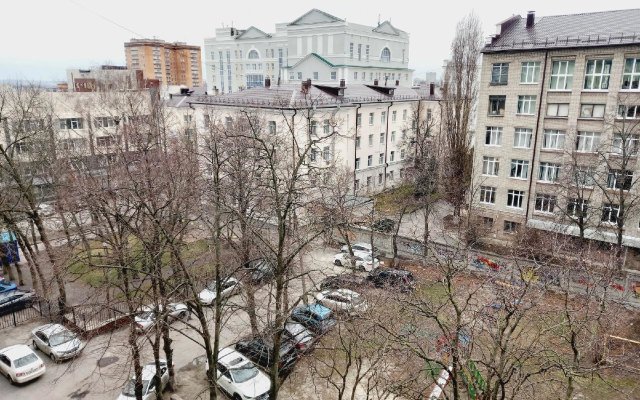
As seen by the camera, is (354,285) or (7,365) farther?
(354,285)

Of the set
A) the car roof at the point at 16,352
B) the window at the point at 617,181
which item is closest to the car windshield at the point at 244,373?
the car roof at the point at 16,352

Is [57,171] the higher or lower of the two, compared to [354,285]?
higher

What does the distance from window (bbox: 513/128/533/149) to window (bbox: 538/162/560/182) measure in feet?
5.19

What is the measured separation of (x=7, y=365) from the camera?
1634 centimetres

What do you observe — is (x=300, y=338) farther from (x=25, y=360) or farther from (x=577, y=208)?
(x=577, y=208)

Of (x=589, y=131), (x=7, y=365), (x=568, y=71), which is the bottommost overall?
(x=7, y=365)

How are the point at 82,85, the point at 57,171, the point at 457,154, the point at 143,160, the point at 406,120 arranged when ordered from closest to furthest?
the point at 143,160 < the point at 57,171 < the point at 457,154 < the point at 406,120 < the point at 82,85

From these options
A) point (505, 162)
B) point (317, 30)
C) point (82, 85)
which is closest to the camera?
point (505, 162)

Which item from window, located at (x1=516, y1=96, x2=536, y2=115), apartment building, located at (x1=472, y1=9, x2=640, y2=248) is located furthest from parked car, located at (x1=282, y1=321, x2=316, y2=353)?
window, located at (x1=516, y1=96, x2=536, y2=115)

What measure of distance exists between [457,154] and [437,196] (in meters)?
4.03

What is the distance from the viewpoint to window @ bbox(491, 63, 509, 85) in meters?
28.5

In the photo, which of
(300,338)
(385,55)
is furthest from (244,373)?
(385,55)

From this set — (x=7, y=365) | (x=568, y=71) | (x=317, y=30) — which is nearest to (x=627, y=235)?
(x=568, y=71)

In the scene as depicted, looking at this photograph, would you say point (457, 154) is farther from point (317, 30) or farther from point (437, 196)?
Answer: point (317, 30)
